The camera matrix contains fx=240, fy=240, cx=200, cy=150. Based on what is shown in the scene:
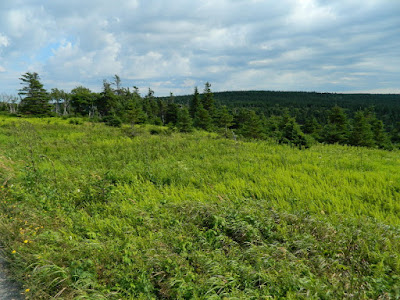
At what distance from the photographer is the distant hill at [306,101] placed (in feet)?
323

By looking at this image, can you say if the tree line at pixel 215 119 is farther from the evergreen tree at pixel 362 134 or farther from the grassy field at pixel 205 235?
the grassy field at pixel 205 235

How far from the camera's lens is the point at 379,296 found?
2387 mm

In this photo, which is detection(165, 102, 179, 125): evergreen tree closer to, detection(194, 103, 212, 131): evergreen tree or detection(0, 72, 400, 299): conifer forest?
detection(194, 103, 212, 131): evergreen tree

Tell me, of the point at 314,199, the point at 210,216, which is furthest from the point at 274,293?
the point at 314,199

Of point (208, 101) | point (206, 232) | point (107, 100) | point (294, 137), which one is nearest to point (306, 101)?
point (208, 101)

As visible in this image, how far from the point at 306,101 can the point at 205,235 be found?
5796 inches

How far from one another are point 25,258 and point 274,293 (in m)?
3.03

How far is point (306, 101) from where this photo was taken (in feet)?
443

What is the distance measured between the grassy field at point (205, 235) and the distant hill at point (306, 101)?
9417 centimetres

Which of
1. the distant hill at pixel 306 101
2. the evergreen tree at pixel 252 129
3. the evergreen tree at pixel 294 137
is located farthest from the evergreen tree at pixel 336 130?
the distant hill at pixel 306 101

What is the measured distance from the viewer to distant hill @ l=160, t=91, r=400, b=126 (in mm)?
98500

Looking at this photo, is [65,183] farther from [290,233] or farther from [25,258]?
[290,233]

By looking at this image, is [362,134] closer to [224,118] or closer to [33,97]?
[224,118]

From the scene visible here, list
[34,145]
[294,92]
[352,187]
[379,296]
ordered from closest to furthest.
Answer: [379,296] → [352,187] → [34,145] → [294,92]
